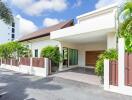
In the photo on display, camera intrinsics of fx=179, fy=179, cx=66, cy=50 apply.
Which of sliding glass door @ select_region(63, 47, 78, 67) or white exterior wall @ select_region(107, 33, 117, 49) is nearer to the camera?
white exterior wall @ select_region(107, 33, 117, 49)

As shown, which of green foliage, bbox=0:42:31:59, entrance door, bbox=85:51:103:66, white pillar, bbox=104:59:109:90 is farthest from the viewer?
green foliage, bbox=0:42:31:59

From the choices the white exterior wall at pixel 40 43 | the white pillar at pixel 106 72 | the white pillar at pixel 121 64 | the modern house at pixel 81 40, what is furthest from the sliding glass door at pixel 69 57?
the white pillar at pixel 121 64

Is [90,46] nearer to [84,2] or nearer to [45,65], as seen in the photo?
[84,2]

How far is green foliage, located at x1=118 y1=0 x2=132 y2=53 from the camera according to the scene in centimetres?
1046

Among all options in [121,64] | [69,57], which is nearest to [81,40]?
[69,57]

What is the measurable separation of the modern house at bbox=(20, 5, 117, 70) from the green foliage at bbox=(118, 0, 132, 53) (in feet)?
7.60

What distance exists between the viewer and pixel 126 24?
10.8 meters

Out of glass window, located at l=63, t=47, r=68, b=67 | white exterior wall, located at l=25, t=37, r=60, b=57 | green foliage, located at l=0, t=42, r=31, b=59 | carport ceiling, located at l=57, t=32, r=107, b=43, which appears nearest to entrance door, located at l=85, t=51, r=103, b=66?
glass window, located at l=63, t=47, r=68, b=67

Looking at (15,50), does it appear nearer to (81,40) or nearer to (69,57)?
(69,57)

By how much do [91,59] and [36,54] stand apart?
26.3ft

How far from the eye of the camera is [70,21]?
25.5 metres

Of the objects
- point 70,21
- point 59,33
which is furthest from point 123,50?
point 70,21

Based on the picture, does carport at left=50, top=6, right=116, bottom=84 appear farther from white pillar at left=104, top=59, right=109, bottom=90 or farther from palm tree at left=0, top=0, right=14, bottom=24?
palm tree at left=0, top=0, right=14, bottom=24

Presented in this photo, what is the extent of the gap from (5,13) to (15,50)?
41.9 ft
